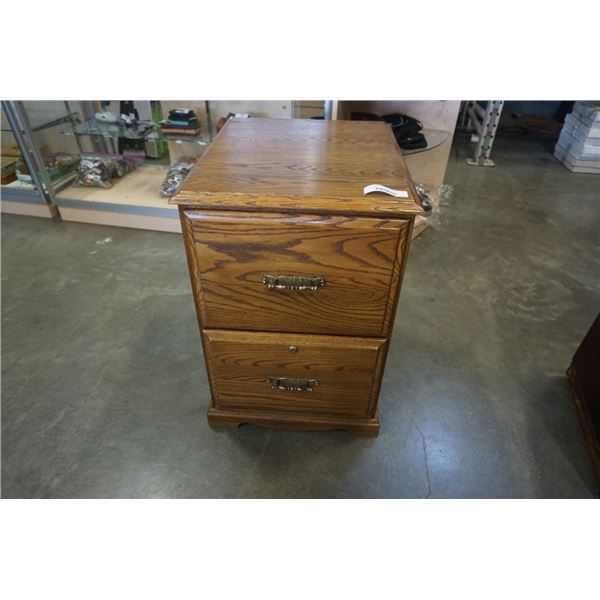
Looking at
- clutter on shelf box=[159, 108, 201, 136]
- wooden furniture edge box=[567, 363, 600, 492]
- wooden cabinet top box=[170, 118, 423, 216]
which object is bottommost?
wooden furniture edge box=[567, 363, 600, 492]

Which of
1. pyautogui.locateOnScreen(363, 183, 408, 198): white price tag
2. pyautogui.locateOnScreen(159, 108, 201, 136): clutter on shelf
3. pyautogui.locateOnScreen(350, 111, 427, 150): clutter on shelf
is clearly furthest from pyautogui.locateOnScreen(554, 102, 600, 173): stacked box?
pyautogui.locateOnScreen(363, 183, 408, 198): white price tag

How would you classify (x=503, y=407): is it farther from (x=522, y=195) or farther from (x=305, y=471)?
(x=522, y=195)

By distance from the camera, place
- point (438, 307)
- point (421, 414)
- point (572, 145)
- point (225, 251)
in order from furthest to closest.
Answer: point (572, 145)
point (438, 307)
point (421, 414)
point (225, 251)

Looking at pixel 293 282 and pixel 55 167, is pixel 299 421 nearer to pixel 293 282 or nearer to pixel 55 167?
pixel 293 282

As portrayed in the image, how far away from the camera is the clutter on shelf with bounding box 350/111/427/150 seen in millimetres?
2053

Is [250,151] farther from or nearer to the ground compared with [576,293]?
farther from the ground

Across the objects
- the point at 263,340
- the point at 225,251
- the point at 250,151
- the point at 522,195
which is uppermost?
the point at 250,151

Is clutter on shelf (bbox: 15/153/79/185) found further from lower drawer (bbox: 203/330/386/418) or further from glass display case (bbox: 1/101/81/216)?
lower drawer (bbox: 203/330/386/418)

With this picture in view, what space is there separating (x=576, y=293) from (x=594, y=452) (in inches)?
39.8

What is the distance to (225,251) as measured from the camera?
0.86 metres

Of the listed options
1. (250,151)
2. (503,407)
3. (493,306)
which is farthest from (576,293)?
(250,151)

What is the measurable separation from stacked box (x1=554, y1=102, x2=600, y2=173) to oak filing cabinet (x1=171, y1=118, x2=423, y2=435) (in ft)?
9.70

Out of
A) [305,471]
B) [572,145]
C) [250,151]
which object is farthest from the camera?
[572,145]

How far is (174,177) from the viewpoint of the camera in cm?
243
